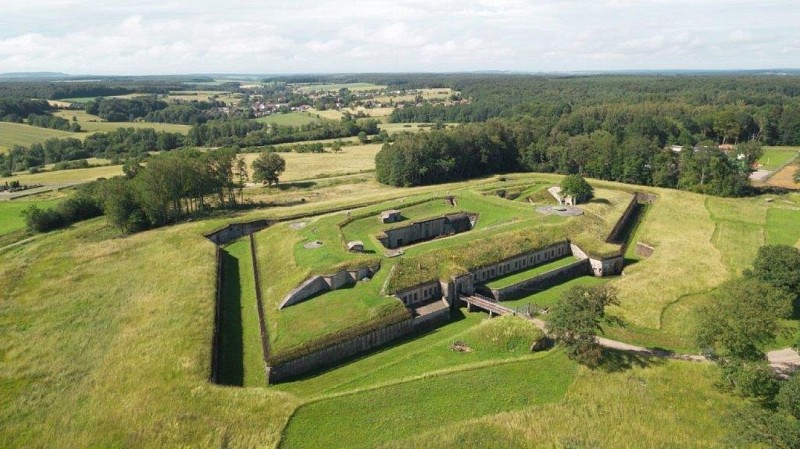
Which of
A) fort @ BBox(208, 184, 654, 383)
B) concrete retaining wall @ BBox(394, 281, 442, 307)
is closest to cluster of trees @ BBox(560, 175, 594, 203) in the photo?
fort @ BBox(208, 184, 654, 383)

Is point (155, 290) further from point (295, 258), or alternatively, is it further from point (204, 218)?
point (204, 218)

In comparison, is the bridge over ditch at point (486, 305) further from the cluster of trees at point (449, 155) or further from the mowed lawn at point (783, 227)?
the cluster of trees at point (449, 155)

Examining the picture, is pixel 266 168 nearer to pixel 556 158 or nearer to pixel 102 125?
pixel 556 158

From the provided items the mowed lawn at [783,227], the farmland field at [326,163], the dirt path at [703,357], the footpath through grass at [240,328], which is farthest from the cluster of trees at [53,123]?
the mowed lawn at [783,227]

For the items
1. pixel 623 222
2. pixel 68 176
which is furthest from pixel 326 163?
pixel 623 222

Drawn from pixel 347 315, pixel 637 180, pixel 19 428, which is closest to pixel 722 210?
pixel 637 180

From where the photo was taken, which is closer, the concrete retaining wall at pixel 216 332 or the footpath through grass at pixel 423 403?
the footpath through grass at pixel 423 403
